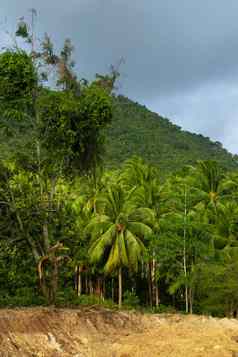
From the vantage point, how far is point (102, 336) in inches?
476

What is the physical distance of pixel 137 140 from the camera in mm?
79125

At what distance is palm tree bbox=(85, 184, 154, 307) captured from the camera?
105 ft

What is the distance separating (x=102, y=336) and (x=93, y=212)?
84.4 ft

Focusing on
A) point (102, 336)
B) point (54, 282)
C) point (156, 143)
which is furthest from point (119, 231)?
point (156, 143)

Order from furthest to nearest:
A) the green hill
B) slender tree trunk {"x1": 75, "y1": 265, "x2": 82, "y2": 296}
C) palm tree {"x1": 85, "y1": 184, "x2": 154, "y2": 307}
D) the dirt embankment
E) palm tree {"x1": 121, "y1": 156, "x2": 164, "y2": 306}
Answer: the green hill < slender tree trunk {"x1": 75, "y1": 265, "x2": 82, "y2": 296} < palm tree {"x1": 121, "y1": 156, "x2": 164, "y2": 306} < palm tree {"x1": 85, "y1": 184, "x2": 154, "y2": 307} < the dirt embankment

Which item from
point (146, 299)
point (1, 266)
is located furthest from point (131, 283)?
point (1, 266)

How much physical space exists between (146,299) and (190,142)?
5686cm

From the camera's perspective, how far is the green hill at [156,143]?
68.9m

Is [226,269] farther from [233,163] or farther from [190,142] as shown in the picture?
[190,142]

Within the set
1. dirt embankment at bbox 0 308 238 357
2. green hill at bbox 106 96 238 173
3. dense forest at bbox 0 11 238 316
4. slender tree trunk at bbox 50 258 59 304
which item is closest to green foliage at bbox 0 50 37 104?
dense forest at bbox 0 11 238 316

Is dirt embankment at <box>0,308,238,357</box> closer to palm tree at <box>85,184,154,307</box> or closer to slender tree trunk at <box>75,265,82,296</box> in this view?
palm tree at <box>85,184,154,307</box>

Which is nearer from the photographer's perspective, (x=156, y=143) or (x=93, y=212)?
(x=93, y=212)

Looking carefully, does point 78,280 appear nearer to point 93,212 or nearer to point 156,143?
point 93,212

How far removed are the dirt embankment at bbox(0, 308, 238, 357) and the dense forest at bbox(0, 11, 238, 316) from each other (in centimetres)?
236
